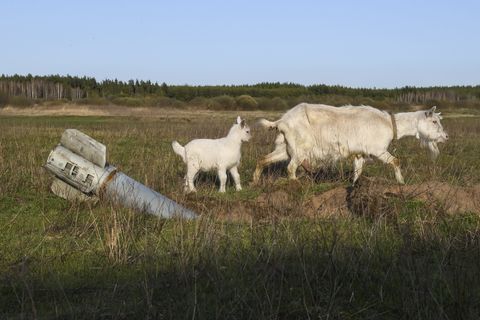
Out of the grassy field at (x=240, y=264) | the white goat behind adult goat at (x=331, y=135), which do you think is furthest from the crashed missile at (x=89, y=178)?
the white goat behind adult goat at (x=331, y=135)

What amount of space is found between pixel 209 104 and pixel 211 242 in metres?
59.9

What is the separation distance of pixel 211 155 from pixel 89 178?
8.27 ft

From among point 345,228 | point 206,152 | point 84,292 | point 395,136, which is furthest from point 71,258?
point 395,136

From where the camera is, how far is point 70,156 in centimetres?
878

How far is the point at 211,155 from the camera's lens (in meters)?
10.6

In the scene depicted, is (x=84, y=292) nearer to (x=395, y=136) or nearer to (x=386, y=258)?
(x=386, y=258)

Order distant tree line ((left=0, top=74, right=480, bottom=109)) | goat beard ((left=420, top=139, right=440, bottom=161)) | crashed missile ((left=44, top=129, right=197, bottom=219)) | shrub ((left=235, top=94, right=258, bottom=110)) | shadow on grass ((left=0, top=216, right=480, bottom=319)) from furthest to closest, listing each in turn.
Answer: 1. distant tree line ((left=0, top=74, right=480, bottom=109))
2. shrub ((left=235, top=94, right=258, bottom=110))
3. goat beard ((left=420, top=139, right=440, bottom=161))
4. crashed missile ((left=44, top=129, right=197, bottom=219))
5. shadow on grass ((left=0, top=216, right=480, bottom=319))

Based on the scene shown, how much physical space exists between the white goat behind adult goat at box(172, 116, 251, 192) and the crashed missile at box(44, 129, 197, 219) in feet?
5.80

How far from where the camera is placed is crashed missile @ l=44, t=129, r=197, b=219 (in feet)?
27.4

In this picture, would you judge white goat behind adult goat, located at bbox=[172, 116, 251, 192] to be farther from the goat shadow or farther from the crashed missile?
the crashed missile

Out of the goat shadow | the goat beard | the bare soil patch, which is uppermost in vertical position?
the goat beard

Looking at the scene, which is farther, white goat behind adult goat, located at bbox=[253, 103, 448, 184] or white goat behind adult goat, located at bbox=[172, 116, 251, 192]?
white goat behind adult goat, located at bbox=[253, 103, 448, 184]

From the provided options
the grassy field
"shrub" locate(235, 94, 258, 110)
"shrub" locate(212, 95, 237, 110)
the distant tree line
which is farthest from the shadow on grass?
the distant tree line

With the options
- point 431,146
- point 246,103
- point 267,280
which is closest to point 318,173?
point 431,146
